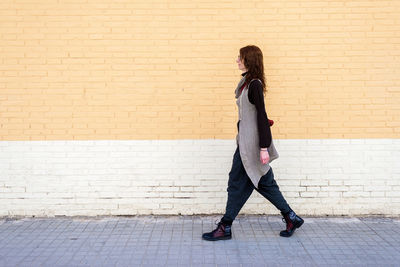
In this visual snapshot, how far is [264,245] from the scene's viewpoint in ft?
14.4

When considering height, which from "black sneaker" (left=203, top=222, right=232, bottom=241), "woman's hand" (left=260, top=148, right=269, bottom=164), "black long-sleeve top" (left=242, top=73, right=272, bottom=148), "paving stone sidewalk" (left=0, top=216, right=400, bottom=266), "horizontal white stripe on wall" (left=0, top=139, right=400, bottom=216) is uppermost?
"black long-sleeve top" (left=242, top=73, right=272, bottom=148)

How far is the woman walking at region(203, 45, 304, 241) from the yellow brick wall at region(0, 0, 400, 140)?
2.68 ft

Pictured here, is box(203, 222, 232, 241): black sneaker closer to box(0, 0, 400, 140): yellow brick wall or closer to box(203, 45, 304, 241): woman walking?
box(203, 45, 304, 241): woman walking

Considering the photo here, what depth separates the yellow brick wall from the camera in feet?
17.0

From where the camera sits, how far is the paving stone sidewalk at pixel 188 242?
13.2 feet

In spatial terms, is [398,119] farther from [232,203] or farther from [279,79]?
[232,203]

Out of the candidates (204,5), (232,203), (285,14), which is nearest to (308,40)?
(285,14)

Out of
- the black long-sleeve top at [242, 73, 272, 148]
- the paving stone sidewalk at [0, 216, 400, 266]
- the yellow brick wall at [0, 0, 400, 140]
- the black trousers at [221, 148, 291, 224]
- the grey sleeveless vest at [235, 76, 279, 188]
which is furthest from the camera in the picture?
the yellow brick wall at [0, 0, 400, 140]

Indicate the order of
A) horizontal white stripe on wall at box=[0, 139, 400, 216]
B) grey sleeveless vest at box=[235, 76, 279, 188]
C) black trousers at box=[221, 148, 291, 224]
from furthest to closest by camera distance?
horizontal white stripe on wall at box=[0, 139, 400, 216] < black trousers at box=[221, 148, 291, 224] < grey sleeveless vest at box=[235, 76, 279, 188]

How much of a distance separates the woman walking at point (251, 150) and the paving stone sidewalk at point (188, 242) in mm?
234

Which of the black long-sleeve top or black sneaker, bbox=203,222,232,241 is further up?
the black long-sleeve top

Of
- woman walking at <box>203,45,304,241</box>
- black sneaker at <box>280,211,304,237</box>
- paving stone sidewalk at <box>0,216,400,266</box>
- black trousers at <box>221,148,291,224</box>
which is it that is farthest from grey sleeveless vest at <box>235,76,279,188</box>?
paving stone sidewalk at <box>0,216,400,266</box>

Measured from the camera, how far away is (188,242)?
14.8 ft

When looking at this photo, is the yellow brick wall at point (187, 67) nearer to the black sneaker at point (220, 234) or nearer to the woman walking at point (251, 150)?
the woman walking at point (251, 150)
